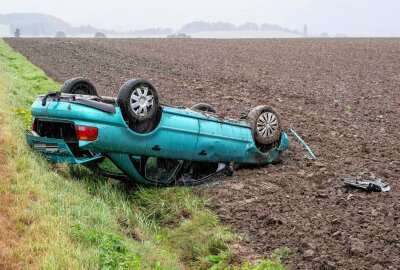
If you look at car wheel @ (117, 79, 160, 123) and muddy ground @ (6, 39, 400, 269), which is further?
car wheel @ (117, 79, 160, 123)

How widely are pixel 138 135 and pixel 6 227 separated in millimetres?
2131

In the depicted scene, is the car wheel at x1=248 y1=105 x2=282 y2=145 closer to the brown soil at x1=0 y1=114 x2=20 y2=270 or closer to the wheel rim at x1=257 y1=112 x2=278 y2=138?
the wheel rim at x1=257 y1=112 x2=278 y2=138

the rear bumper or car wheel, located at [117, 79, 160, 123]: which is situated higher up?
car wheel, located at [117, 79, 160, 123]

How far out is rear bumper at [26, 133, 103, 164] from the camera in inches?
249

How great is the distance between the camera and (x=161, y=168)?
705 centimetres

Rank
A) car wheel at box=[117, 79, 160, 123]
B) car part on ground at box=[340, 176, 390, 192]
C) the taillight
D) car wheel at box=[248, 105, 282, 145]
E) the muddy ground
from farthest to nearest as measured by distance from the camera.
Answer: car wheel at box=[248, 105, 282, 145]
car part on ground at box=[340, 176, 390, 192]
car wheel at box=[117, 79, 160, 123]
the taillight
the muddy ground

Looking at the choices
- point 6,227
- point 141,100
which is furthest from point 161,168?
point 6,227

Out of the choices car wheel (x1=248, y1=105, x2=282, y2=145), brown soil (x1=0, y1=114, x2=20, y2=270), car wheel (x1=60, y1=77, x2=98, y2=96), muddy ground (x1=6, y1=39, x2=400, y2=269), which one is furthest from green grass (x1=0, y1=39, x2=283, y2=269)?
car wheel (x1=248, y1=105, x2=282, y2=145)

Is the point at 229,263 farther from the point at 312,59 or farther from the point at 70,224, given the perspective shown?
the point at 312,59


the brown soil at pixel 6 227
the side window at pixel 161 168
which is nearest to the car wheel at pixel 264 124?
the side window at pixel 161 168

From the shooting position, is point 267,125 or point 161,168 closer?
point 161,168

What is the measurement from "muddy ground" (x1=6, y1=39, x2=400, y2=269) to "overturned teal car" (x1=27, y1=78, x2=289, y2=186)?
470 millimetres

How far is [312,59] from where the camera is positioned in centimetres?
2531

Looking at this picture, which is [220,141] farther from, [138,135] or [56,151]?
[56,151]
